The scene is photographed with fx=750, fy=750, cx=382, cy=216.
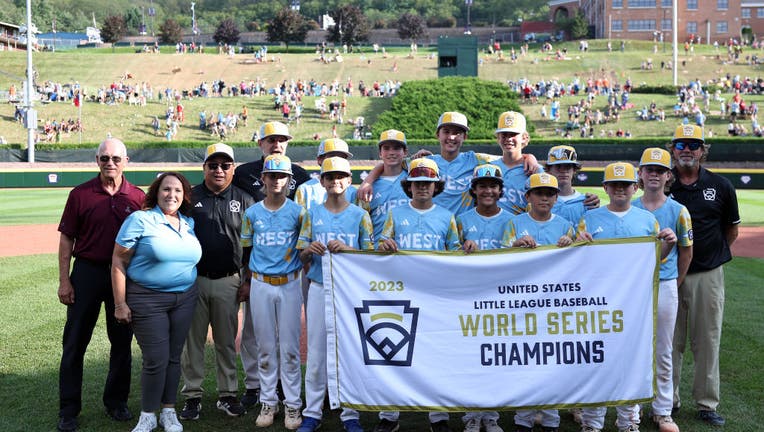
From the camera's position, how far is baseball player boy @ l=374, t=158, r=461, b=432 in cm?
652

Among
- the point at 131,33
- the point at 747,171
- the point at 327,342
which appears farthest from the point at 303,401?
the point at 131,33

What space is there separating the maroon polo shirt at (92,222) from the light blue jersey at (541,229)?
3533 millimetres

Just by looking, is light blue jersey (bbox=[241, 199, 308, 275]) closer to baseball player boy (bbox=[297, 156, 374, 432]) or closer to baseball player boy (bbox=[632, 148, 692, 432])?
baseball player boy (bbox=[297, 156, 374, 432])

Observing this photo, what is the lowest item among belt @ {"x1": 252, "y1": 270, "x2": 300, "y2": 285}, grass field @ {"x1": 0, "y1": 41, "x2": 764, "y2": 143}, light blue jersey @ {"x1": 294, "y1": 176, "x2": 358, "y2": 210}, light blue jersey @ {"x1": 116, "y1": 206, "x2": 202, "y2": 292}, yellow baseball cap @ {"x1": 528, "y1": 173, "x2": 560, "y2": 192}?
belt @ {"x1": 252, "y1": 270, "x2": 300, "y2": 285}

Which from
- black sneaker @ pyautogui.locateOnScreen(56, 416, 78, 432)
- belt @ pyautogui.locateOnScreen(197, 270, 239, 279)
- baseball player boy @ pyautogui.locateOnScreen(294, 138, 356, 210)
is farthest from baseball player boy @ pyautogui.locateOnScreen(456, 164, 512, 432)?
black sneaker @ pyautogui.locateOnScreen(56, 416, 78, 432)

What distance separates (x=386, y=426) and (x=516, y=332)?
54.9 inches

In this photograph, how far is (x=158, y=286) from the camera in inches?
248

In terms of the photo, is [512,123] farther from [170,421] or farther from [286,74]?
[286,74]

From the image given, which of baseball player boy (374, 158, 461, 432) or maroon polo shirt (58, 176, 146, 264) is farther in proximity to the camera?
maroon polo shirt (58, 176, 146, 264)

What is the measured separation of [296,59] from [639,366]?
75595mm

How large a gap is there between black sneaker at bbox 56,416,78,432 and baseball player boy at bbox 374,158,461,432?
2.69 meters

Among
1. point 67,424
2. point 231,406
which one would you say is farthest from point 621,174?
point 67,424

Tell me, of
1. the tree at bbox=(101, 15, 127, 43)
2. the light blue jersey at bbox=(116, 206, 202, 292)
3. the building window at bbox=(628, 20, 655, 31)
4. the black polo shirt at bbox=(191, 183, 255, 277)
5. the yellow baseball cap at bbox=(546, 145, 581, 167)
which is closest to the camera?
the light blue jersey at bbox=(116, 206, 202, 292)

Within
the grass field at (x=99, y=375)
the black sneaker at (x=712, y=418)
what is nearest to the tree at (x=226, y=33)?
the grass field at (x=99, y=375)
